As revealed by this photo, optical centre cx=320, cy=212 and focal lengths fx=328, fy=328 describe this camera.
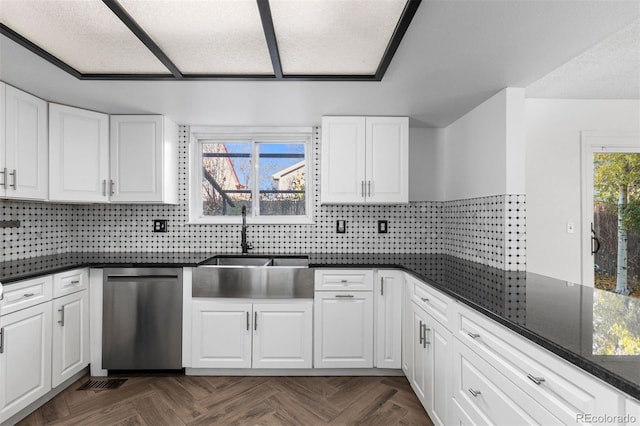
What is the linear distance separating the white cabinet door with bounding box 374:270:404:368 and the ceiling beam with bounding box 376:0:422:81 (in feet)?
4.98

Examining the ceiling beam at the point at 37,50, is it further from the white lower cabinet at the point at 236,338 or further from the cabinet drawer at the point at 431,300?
the cabinet drawer at the point at 431,300

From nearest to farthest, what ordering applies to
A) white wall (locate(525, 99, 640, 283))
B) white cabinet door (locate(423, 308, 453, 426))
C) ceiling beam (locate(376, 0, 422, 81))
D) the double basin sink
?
ceiling beam (locate(376, 0, 422, 81)) → white cabinet door (locate(423, 308, 453, 426)) → the double basin sink → white wall (locate(525, 99, 640, 283))

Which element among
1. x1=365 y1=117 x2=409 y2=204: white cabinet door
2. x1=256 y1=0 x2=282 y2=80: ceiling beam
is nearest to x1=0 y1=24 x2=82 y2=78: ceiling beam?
x1=256 y1=0 x2=282 y2=80: ceiling beam

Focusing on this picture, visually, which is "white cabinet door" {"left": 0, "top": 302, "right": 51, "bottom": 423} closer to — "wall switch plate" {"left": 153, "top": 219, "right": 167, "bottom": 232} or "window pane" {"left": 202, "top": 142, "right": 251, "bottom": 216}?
"wall switch plate" {"left": 153, "top": 219, "right": 167, "bottom": 232}

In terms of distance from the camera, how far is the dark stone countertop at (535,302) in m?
0.88

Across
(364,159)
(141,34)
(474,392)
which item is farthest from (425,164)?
(141,34)

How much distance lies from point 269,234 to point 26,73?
2.08 m

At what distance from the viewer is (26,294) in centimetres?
207

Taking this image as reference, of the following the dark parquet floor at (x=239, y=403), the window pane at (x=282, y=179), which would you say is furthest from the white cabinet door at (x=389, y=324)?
the window pane at (x=282, y=179)

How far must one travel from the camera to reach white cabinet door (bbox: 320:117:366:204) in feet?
9.35

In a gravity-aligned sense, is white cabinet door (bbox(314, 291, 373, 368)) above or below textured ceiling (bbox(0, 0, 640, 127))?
below

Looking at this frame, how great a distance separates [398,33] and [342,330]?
2.06 meters

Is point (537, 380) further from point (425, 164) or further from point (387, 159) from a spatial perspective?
point (425, 164)

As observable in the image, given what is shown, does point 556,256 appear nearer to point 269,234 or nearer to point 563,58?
point 563,58
